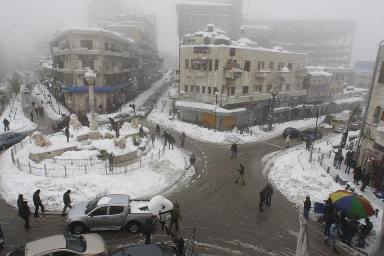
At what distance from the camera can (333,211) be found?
48.8 ft

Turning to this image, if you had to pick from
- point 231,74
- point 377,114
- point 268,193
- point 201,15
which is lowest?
point 268,193

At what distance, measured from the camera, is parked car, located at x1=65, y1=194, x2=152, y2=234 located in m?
13.9

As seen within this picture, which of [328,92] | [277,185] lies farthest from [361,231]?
[328,92]

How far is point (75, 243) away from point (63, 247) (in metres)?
0.62

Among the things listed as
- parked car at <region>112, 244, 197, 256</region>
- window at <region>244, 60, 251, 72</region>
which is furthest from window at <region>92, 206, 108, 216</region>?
window at <region>244, 60, 251, 72</region>

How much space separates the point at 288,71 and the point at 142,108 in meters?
25.6

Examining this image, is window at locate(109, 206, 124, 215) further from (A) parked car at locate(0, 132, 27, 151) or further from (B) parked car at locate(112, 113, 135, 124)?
(B) parked car at locate(112, 113, 135, 124)

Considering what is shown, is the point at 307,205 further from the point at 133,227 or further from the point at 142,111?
the point at 142,111

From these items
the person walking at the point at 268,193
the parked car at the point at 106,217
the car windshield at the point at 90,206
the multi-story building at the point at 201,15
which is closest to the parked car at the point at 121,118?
the car windshield at the point at 90,206

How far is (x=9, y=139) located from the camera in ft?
93.9

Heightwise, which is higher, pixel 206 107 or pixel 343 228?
pixel 206 107

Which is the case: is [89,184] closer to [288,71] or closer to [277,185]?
[277,185]

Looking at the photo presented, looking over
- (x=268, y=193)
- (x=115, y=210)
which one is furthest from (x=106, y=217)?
(x=268, y=193)

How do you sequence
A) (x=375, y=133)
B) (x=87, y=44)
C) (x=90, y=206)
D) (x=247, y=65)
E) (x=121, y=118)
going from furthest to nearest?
(x=87, y=44) < (x=247, y=65) < (x=121, y=118) < (x=375, y=133) < (x=90, y=206)
